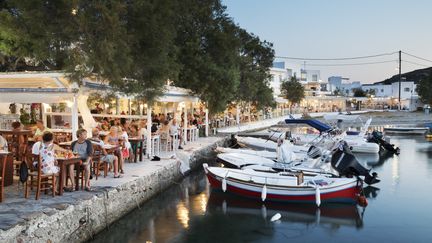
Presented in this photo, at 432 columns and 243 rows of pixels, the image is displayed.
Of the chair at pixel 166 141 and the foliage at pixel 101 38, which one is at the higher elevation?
the foliage at pixel 101 38

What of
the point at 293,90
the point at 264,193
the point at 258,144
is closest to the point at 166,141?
the point at 264,193

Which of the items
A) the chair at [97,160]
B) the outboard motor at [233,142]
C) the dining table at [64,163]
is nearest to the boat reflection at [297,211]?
the chair at [97,160]

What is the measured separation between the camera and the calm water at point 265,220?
11602 mm

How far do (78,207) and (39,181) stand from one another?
1.03 metres

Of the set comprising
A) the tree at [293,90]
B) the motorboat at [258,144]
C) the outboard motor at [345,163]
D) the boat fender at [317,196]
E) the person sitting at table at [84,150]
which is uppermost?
the tree at [293,90]

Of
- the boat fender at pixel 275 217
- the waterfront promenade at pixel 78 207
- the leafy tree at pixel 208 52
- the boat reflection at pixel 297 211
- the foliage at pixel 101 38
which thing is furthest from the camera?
the leafy tree at pixel 208 52

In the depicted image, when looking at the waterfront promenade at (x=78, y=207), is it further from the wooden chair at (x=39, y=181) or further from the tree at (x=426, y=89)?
the tree at (x=426, y=89)

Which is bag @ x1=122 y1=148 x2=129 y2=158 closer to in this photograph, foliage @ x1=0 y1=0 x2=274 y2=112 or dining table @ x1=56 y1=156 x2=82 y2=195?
foliage @ x1=0 y1=0 x2=274 y2=112

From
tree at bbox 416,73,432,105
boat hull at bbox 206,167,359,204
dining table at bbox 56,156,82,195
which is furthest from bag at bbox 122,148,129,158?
tree at bbox 416,73,432,105

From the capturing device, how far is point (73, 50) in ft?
42.7

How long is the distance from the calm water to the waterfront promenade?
38 cm

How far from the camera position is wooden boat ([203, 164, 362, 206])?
14.5 m

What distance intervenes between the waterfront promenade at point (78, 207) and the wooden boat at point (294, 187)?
282 centimetres

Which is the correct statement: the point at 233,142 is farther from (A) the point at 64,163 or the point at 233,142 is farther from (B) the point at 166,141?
(A) the point at 64,163
